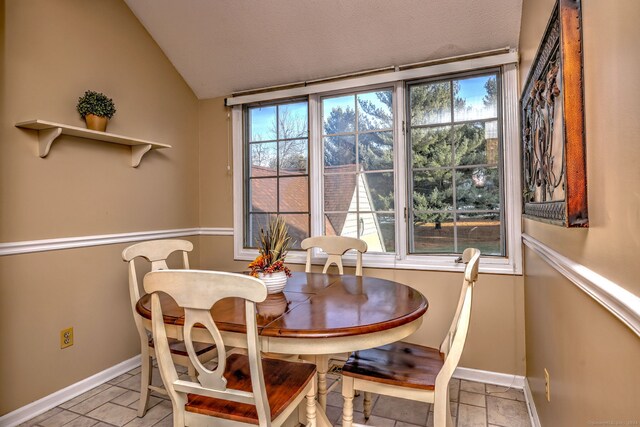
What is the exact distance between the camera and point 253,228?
11.3 ft

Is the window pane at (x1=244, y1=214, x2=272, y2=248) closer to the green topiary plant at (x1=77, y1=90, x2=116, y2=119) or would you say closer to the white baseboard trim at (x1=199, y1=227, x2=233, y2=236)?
the white baseboard trim at (x1=199, y1=227, x2=233, y2=236)

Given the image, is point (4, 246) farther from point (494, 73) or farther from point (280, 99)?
point (494, 73)

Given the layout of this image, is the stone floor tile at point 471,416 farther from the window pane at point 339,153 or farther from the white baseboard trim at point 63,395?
the white baseboard trim at point 63,395

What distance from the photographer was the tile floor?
6.70ft

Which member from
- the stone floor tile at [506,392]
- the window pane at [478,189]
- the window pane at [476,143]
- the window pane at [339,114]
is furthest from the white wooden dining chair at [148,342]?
the window pane at [476,143]

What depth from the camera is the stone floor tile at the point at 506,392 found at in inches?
90.0

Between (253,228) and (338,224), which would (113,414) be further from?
(338,224)

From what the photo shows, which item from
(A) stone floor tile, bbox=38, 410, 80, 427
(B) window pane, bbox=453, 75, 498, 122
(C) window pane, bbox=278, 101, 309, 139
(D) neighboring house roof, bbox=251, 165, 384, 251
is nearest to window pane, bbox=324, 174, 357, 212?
(D) neighboring house roof, bbox=251, 165, 384, 251

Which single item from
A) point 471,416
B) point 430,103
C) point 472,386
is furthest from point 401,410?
point 430,103

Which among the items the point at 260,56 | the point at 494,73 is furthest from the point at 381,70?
the point at 260,56

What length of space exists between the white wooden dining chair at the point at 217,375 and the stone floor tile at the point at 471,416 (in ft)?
3.44

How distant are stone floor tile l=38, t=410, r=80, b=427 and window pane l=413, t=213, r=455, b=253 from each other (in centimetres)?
250

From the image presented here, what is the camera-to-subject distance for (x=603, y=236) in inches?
35.5

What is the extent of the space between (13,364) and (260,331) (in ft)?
5.81
